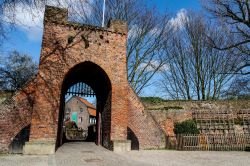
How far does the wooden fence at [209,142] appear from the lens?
12.8 m

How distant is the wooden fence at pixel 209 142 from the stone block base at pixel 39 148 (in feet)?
22.6

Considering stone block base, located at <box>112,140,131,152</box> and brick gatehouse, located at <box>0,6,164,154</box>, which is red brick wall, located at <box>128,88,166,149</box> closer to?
brick gatehouse, located at <box>0,6,164,154</box>

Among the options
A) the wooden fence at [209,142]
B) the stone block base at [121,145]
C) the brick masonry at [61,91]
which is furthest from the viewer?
the wooden fence at [209,142]

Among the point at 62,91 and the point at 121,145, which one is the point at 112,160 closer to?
the point at 121,145

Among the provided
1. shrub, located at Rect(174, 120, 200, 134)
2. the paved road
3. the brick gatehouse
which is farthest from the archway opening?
shrub, located at Rect(174, 120, 200, 134)

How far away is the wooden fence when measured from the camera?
42.0 feet

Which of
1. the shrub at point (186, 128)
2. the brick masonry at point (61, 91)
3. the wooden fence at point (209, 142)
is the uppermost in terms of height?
the brick masonry at point (61, 91)

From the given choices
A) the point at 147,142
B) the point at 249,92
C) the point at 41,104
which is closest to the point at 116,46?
the point at 41,104

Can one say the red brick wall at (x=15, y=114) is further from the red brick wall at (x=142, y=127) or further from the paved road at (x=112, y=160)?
the red brick wall at (x=142, y=127)

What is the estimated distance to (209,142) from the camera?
13.5m

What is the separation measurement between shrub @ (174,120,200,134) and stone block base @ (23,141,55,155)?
30.3 feet

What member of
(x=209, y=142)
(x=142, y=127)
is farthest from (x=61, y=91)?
(x=209, y=142)

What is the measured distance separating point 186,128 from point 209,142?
1.81 metres

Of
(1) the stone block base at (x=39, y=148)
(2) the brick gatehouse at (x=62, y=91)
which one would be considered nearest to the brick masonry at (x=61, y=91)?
(2) the brick gatehouse at (x=62, y=91)
